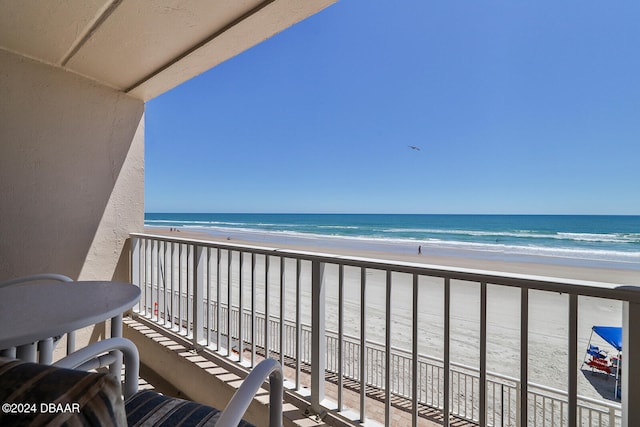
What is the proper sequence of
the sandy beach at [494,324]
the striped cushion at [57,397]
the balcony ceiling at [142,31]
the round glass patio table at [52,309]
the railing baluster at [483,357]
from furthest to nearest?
the sandy beach at [494,324] → the balcony ceiling at [142,31] → the railing baluster at [483,357] → the round glass patio table at [52,309] → the striped cushion at [57,397]

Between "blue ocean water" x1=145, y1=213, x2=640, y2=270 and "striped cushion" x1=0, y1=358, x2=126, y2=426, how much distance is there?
499 inches

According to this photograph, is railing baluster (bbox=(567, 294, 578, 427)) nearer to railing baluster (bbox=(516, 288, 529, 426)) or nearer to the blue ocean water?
railing baluster (bbox=(516, 288, 529, 426))

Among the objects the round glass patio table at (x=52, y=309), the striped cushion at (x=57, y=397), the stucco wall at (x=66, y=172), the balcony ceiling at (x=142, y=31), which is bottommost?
the round glass patio table at (x=52, y=309)

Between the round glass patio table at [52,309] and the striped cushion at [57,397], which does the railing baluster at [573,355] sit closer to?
the striped cushion at [57,397]

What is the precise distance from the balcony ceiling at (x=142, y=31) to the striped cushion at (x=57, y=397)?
6.14 feet

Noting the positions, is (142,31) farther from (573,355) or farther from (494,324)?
(494,324)

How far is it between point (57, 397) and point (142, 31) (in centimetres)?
227

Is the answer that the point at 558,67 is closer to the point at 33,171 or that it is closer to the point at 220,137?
→ the point at 220,137

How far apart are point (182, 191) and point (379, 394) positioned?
2810 cm

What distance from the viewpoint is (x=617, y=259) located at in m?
11.1

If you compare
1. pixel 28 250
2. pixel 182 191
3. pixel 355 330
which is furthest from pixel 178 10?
pixel 182 191

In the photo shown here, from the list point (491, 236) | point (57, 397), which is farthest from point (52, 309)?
point (491, 236)

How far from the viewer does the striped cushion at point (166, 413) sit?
92 centimetres

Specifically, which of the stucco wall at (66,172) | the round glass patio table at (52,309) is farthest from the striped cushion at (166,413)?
the stucco wall at (66,172)
